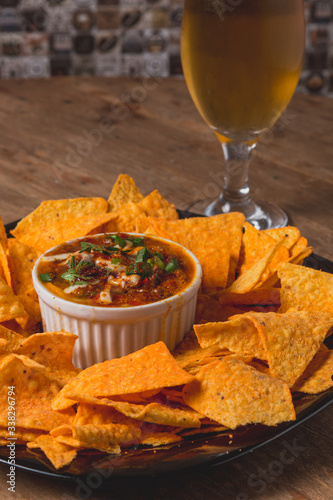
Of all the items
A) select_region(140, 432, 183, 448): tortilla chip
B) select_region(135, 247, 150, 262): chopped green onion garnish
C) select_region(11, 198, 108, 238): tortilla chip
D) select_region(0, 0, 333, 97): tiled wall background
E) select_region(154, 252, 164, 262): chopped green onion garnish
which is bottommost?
select_region(0, 0, 333, 97): tiled wall background

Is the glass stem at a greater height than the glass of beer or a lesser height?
lesser

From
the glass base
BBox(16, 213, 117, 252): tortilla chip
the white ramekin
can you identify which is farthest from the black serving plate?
the glass base

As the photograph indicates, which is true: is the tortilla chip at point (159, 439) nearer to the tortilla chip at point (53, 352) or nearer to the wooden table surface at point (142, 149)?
the tortilla chip at point (53, 352)

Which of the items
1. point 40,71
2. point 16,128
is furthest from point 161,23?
point 16,128

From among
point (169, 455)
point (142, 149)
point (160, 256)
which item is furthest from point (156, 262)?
point (142, 149)

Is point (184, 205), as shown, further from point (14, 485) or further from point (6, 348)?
point (14, 485)

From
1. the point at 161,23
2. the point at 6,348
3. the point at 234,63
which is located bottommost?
the point at 161,23

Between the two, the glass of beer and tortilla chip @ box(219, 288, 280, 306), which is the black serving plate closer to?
tortilla chip @ box(219, 288, 280, 306)
